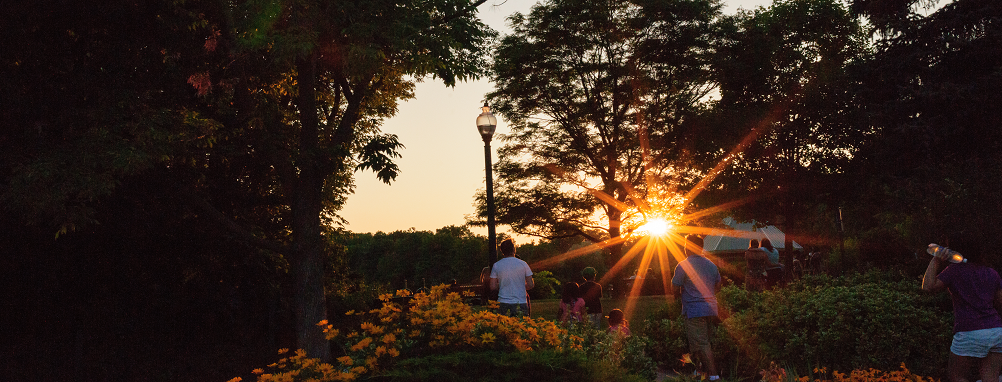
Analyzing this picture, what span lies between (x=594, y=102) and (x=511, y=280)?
2207 cm

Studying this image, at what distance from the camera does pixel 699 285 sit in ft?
27.6

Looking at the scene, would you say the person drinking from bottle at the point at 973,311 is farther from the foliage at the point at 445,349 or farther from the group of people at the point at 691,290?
the foliage at the point at 445,349

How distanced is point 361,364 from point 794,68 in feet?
93.8

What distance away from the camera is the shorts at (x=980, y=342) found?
631cm

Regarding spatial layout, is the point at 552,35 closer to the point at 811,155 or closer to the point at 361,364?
the point at 811,155

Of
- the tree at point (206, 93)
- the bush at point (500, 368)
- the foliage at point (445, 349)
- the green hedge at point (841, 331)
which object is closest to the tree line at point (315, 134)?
the tree at point (206, 93)

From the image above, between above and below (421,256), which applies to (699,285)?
below

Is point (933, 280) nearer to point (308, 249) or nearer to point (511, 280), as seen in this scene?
point (511, 280)

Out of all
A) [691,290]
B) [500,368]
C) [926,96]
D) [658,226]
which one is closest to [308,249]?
[691,290]

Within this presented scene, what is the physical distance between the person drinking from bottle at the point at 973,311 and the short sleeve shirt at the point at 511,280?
15.2ft

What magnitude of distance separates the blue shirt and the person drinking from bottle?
92.6 inches

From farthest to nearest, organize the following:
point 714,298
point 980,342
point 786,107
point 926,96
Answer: point 786,107 → point 926,96 → point 714,298 → point 980,342

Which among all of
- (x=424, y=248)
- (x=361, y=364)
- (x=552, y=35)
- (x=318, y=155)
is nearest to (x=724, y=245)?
(x=552, y=35)

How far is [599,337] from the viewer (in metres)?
7.47
